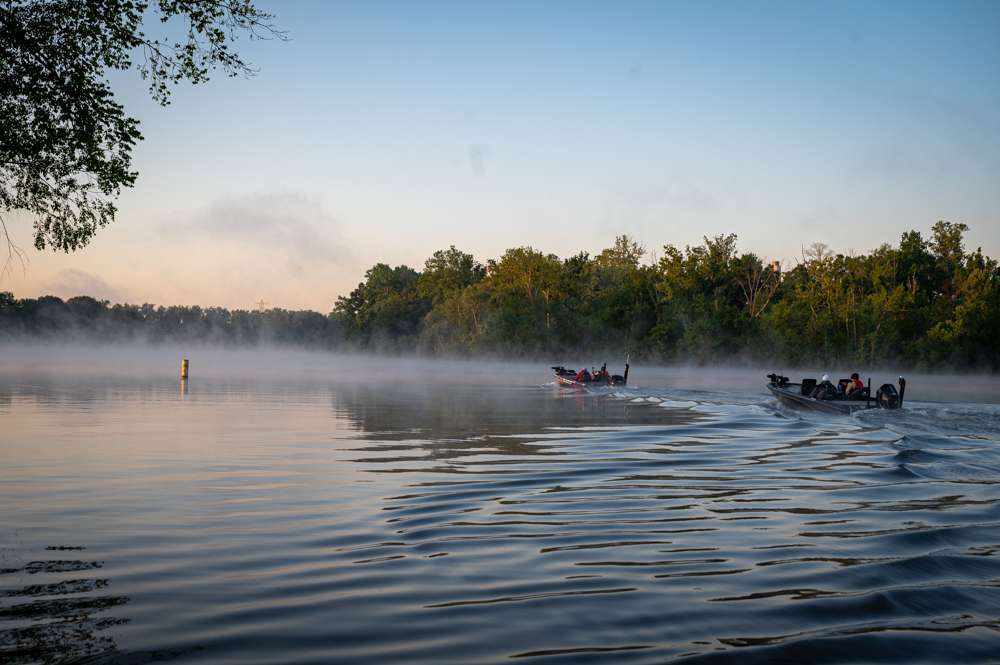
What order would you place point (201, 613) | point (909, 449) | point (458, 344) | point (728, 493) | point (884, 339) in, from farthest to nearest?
point (458, 344) → point (884, 339) → point (909, 449) → point (728, 493) → point (201, 613)

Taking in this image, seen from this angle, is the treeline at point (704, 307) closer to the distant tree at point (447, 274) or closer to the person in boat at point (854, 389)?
the distant tree at point (447, 274)

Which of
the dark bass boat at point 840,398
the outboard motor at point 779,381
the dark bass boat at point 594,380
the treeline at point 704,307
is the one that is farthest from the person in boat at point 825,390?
the treeline at point 704,307

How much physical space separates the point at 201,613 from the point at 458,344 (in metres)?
111

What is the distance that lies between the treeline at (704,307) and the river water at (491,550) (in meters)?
72.6

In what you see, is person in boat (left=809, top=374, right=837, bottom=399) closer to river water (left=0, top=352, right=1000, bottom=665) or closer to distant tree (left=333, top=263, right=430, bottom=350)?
river water (left=0, top=352, right=1000, bottom=665)

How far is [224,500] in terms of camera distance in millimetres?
10898

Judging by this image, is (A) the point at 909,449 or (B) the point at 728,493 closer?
(B) the point at 728,493

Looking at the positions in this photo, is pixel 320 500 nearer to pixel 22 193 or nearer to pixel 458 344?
pixel 22 193

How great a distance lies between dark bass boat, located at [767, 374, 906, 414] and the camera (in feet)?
92.9

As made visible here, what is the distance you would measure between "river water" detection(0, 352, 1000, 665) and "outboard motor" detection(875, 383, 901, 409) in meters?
9.97

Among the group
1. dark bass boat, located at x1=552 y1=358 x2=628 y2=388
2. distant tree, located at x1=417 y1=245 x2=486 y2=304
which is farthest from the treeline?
dark bass boat, located at x1=552 y1=358 x2=628 y2=388

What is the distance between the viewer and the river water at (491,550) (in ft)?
18.6

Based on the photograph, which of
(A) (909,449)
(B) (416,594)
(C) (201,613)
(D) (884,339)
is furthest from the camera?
(D) (884,339)

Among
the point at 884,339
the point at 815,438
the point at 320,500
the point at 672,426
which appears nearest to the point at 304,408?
the point at 672,426
